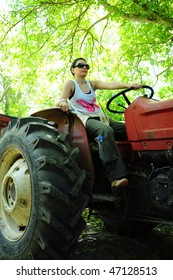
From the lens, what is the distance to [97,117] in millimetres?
3422

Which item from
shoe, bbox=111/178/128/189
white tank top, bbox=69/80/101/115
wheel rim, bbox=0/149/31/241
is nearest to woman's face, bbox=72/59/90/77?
white tank top, bbox=69/80/101/115

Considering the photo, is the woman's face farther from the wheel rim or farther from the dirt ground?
the dirt ground

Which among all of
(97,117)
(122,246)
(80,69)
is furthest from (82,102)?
(122,246)

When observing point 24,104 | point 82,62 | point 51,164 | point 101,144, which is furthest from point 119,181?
point 24,104

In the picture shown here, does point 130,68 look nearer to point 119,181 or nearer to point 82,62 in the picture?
point 82,62

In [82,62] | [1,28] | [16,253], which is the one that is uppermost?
[1,28]

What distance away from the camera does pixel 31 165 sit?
8.90 feet

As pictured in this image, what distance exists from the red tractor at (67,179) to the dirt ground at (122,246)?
0.32 meters

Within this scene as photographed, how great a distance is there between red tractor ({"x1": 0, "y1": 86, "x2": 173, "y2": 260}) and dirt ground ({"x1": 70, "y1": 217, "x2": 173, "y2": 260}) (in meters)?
0.32

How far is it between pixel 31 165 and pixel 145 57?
7.19 meters

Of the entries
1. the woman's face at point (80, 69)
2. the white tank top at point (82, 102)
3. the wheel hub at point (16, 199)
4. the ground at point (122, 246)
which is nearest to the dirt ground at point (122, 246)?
the ground at point (122, 246)

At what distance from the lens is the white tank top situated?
135 inches

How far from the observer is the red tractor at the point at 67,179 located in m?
2.56

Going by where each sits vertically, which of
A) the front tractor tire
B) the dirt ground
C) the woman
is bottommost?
the dirt ground
